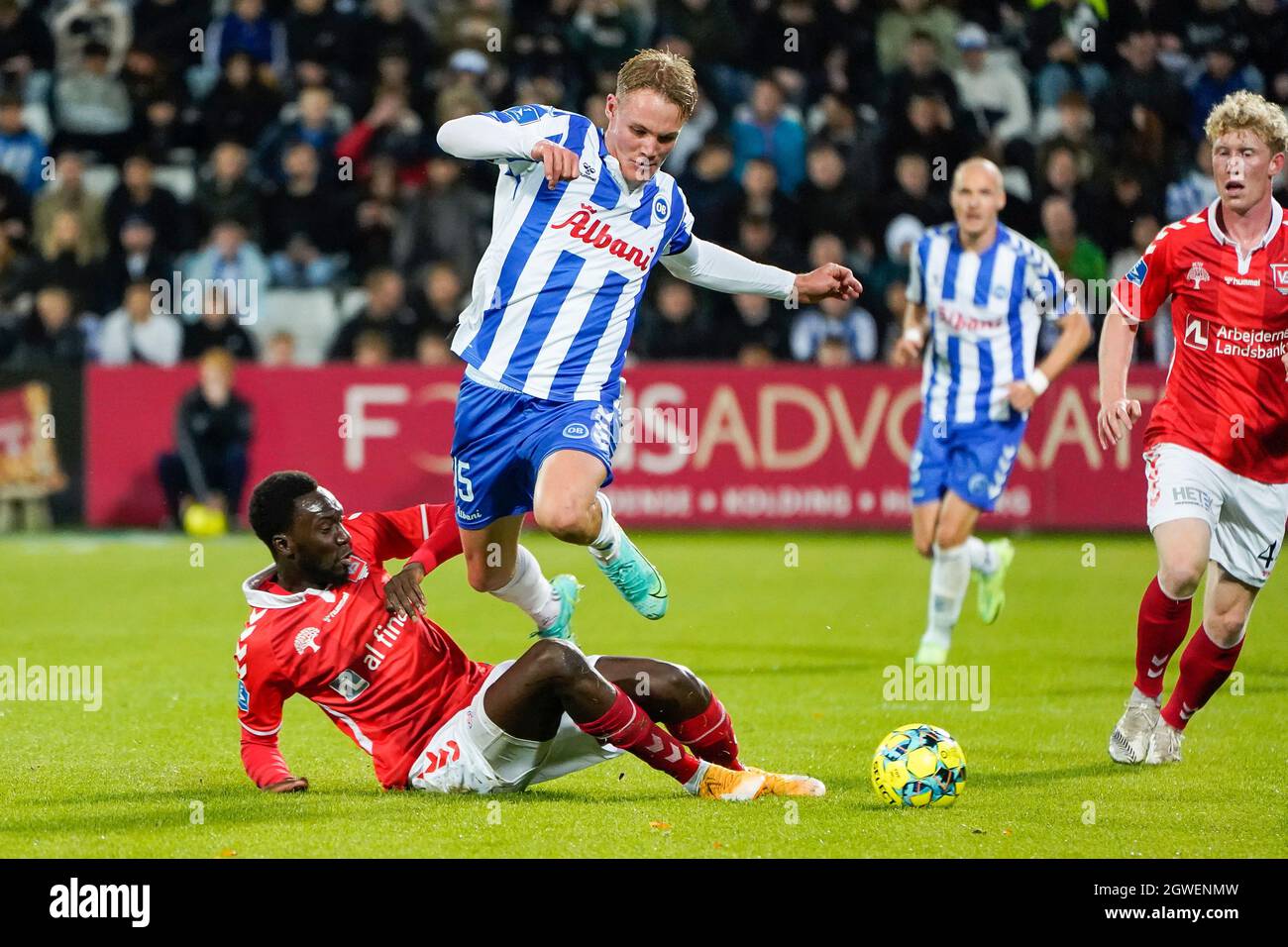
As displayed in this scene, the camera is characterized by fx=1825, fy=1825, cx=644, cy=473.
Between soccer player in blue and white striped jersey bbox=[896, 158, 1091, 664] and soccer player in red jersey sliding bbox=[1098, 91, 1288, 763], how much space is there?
107 inches

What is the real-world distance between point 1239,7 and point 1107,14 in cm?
144

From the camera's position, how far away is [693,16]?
17969 millimetres

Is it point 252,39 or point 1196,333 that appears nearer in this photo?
point 1196,333

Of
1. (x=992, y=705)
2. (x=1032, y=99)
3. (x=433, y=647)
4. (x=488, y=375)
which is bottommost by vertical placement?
(x=992, y=705)

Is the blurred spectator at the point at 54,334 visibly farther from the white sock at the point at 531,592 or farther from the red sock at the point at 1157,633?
the red sock at the point at 1157,633

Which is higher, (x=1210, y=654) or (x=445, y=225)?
(x=445, y=225)

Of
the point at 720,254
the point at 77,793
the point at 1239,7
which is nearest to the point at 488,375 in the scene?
the point at 720,254

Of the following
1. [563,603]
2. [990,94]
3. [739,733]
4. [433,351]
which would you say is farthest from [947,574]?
[990,94]

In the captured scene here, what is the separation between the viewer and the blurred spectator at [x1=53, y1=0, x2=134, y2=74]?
58.7 ft

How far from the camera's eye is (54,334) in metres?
16.3

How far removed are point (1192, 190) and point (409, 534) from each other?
12.4 m

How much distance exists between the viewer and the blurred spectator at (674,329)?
627 inches

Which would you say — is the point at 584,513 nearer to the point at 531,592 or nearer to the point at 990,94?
the point at 531,592

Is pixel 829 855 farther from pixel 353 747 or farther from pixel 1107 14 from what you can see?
pixel 1107 14
